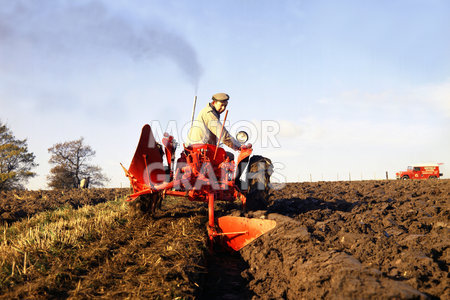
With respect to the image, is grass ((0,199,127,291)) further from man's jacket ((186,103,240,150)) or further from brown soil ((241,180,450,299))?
brown soil ((241,180,450,299))

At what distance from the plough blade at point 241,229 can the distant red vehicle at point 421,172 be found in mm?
27079

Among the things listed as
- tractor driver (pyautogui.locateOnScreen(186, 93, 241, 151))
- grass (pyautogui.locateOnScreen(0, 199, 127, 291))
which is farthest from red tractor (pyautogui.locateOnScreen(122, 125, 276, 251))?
grass (pyautogui.locateOnScreen(0, 199, 127, 291))

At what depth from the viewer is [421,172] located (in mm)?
27828

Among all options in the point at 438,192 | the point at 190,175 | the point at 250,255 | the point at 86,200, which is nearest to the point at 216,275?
the point at 250,255

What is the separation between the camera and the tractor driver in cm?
565

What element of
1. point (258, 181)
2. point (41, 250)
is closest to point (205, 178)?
point (258, 181)

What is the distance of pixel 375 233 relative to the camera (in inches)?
178

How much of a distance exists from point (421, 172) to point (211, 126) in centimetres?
2755

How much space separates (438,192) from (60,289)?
9547 mm

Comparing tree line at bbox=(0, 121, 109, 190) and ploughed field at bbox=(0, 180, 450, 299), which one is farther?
tree line at bbox=(0, 121, 109, 190)

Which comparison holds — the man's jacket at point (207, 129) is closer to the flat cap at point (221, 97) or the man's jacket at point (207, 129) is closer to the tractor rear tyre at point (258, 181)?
the flat cap at point (221, 97)

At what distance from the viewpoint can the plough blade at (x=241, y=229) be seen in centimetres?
462

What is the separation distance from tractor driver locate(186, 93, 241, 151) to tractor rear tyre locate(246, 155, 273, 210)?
0.45m

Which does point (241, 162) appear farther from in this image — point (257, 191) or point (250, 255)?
point (250, 255)
